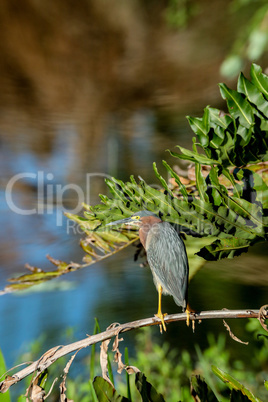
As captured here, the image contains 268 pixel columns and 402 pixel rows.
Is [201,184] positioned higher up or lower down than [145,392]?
higher up

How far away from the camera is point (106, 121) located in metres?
0.74

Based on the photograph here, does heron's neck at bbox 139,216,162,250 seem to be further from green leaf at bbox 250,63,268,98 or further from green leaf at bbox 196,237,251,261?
green leaf at bbox 250,63,268,98

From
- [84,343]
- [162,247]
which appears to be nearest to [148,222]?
[162,247]

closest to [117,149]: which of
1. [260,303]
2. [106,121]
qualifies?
[106,121]

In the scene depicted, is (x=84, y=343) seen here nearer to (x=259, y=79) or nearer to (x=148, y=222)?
(x=148, y=222)

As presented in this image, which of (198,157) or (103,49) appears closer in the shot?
(198,157)

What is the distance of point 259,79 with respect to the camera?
28 centimetres

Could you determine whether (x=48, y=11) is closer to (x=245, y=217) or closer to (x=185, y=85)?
(x=185, y=85)

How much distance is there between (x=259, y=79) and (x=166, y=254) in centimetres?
24

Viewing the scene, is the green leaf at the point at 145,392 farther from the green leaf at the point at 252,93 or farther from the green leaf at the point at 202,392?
the green leaf at the point at 252,93

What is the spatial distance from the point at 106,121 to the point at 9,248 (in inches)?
14.1

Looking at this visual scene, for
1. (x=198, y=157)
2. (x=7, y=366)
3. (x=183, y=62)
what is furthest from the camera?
(x=183, y=62)

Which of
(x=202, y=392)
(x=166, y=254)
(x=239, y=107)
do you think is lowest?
(x=202, y=392)

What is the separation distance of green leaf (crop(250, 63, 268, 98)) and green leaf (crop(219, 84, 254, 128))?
17mm
